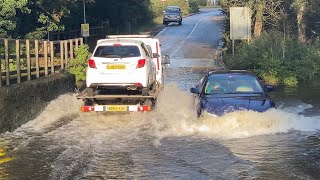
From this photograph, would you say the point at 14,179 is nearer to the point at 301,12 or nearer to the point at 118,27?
the point at 301,12

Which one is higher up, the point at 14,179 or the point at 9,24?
the point at 9,24

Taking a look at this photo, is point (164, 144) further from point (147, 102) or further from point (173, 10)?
point (173, 10)

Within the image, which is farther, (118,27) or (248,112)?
(118,27)

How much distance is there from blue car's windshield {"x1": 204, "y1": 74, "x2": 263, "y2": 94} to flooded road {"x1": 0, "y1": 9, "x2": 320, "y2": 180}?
0.82 metres

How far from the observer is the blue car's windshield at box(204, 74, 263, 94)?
13.2m

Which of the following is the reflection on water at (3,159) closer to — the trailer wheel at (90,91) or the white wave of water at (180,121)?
the white wave of water at (180,121)

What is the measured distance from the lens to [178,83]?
23.7 meters

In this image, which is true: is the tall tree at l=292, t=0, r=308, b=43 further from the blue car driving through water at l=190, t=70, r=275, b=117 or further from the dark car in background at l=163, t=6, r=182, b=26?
the dark car in background at l=163, t=6, r=182, b=26

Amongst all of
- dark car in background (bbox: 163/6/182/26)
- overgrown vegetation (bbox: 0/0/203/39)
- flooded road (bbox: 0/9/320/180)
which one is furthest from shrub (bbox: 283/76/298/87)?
dark car in background (bbox: 163/6/182/26)

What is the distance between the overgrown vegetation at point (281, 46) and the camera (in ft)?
77.1

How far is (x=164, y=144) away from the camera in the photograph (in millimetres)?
11430

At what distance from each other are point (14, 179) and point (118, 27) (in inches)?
1612

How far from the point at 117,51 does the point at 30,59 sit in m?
3.29

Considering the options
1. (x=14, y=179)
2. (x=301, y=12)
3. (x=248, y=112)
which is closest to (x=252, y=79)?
(x=248, y=112)
